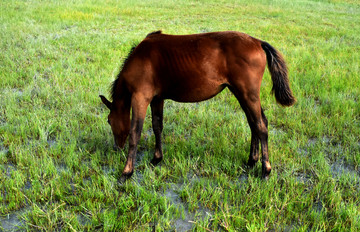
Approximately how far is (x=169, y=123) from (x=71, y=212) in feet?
7.76

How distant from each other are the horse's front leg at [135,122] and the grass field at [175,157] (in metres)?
0.14

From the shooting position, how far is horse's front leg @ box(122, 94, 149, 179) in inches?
125

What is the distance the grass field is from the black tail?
2.39 ft

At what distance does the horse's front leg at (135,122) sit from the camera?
3.18 meters

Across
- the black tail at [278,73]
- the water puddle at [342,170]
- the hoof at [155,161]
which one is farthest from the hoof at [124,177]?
the water puddle at [342,170]

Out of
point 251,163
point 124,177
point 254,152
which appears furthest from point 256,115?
point 124,177

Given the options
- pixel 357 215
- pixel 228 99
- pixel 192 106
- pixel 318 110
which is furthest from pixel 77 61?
pixel 357 215

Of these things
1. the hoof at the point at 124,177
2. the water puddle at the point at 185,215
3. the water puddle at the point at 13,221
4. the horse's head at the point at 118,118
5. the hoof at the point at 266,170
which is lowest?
the water puddle at the point at 13,221

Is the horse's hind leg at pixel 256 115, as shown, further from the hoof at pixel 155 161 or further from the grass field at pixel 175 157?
the hoof at pixel 155 161

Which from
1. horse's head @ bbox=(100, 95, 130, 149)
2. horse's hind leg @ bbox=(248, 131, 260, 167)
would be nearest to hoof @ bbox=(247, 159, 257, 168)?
horse's hind leg @ bbox=(248, 131, 260, 167)

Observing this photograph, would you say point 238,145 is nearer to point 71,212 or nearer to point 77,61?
point 71,212

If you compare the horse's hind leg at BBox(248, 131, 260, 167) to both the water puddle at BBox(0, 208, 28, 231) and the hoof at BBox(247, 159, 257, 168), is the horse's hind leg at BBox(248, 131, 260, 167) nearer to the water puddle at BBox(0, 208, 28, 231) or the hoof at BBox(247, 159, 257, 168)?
Result: the hoof at BBox(247, 159, 257, 168)

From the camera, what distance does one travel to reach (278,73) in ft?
11.2

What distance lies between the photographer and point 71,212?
2832mm
